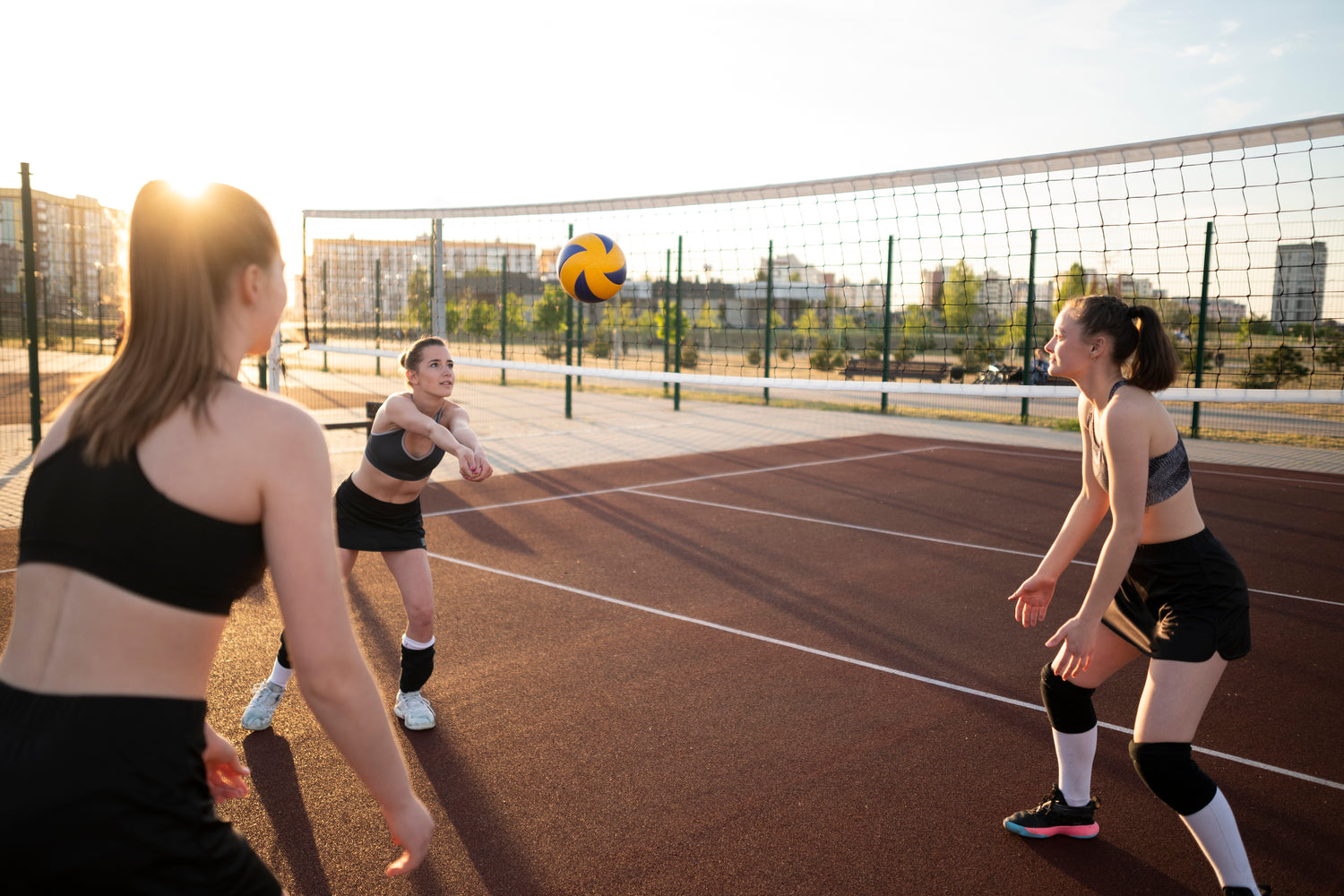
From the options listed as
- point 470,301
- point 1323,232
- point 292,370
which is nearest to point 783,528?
point 1323,232

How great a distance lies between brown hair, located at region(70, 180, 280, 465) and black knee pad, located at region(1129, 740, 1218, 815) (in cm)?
248

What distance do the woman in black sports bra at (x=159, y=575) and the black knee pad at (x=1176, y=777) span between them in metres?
2.16

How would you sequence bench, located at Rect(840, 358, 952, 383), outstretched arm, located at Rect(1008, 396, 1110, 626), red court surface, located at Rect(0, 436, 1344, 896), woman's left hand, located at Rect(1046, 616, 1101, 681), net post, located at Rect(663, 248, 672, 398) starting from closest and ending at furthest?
woman's left hand, located at Rect(1046, 616, 1101, 681)
red court surface, located at Rect(0, 436, 1344, 896)
outstretched arm, located at Rect(1008, 396, 1110, 626)
net post, located at Rect(663, 248, 672, 398)
bench, located at Rect(840, 358, 952, 383)

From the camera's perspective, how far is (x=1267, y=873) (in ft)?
9.37

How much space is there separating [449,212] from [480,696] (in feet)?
28.1

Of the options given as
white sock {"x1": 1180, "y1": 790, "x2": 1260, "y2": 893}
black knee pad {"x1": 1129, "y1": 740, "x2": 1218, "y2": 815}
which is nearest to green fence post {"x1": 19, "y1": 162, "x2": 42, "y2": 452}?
black knee pad {"x1": 1129, "y1": 740, "x2": 1218, "y2": 815}

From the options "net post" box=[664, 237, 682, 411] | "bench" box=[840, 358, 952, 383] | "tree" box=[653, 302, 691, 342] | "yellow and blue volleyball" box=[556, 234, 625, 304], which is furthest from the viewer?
"bench" box=[840, 358, 952, 383]

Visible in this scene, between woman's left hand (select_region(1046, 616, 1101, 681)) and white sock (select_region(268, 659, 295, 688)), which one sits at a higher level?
woman's left hand (select_region(1046, 616, 1101, 681))

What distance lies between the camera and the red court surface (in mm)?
2879

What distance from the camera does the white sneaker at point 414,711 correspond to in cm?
374

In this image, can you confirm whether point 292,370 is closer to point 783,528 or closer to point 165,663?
point 783,528

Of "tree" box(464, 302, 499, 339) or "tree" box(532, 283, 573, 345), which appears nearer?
"tree" box(464, 302, 499, 339)

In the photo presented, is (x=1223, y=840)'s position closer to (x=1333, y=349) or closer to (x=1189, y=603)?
(x=1189, y=603)

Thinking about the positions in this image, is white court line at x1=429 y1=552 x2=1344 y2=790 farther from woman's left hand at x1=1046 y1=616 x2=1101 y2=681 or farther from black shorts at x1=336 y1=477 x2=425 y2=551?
black shorts at x1=336 y1=477 x2=425 y2=551
